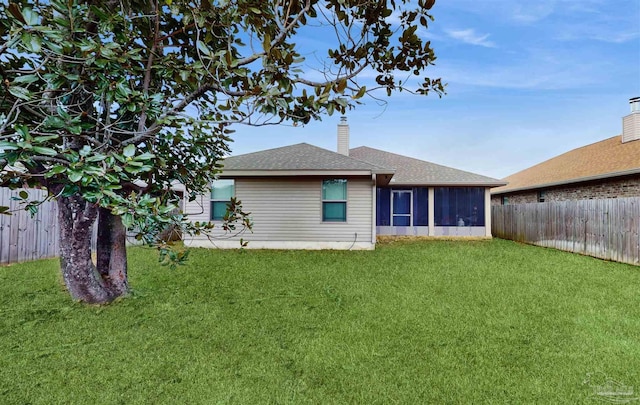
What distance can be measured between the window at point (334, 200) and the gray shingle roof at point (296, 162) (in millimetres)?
673

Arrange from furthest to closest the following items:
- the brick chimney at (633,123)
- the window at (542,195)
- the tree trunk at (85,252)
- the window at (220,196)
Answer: the window at (542,195)
the brick chimney at (633,123)
the window at (220,196)
the tree trunk at (85,252)

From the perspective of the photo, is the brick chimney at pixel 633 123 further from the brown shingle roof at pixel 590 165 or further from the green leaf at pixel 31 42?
the green leaf at pixel 31 42

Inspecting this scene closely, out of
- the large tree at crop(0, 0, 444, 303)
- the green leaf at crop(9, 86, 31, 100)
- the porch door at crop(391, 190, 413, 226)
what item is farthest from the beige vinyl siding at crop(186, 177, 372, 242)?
the green leaf at crop(9, 86, 31, 100)

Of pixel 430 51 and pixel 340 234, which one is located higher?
pixel 430 51

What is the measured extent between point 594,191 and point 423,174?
6.72m

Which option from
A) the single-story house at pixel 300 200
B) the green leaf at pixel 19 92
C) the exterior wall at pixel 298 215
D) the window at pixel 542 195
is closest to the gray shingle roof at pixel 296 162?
the single-story house at pixel 300 200

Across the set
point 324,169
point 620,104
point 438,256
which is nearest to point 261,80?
point 324,169

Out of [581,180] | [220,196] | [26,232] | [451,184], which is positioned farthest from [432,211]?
[26,232]

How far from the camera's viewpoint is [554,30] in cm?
962

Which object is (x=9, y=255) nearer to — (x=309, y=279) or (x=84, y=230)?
(x=84, y=230)

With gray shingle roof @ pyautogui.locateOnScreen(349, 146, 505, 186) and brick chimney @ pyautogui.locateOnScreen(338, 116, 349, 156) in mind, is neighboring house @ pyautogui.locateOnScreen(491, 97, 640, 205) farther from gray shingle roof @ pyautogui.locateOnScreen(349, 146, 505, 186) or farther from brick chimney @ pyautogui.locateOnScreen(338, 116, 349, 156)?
brick chimney @ pyautogui.locateOnScreen(338, 116, 349, 156)

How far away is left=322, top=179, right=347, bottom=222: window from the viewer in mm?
11867

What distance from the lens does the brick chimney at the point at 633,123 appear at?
1446 centimetres

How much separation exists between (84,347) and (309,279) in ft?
13.9
